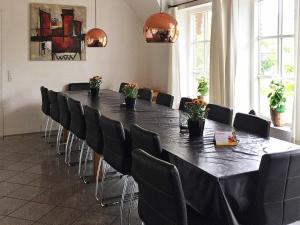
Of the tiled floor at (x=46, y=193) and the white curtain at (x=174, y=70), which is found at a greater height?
the white curtain at (x=174, y=70)

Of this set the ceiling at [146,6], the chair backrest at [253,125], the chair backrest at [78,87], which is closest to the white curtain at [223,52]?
the ceiling at [146,6]

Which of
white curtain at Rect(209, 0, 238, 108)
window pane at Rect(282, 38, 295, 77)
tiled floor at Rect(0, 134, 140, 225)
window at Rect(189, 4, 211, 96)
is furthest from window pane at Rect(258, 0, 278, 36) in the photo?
tiled floor at Rect(0, 134, 140, 225)

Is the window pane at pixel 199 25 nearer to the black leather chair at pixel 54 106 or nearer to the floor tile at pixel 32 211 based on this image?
the black leather chair at pixel 54 106

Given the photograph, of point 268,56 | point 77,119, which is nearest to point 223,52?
point 268,56

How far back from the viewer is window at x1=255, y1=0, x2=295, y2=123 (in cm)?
477

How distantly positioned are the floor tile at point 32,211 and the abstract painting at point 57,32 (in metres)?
3.83

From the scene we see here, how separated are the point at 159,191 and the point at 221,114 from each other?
2.19 metres

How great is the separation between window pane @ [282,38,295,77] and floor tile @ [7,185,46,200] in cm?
338

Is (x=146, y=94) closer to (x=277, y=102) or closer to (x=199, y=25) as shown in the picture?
(x=199, y=25)

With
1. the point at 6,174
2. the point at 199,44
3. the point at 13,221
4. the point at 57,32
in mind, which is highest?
the point at 57,32

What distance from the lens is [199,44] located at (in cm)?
688

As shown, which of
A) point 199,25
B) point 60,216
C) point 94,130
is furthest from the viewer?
point 199,25

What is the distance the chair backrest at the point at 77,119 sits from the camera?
4375 millimetres

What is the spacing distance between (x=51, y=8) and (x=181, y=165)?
537 centimetres
